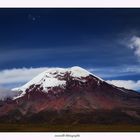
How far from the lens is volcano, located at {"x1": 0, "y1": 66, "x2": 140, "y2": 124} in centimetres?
353

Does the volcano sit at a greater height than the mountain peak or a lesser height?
lesser

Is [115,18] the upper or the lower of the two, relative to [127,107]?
upper

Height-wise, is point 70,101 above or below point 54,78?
below

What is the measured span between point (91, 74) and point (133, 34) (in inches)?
14.7

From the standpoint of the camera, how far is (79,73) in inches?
139

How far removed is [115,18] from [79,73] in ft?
1.39

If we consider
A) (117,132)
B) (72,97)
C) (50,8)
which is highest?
(50,8)

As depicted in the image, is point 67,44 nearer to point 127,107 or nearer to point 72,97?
point 72,97

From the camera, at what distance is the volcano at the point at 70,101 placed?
353 cm

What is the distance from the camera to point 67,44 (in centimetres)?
355

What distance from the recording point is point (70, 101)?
11.6 ft

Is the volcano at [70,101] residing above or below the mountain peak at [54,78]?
below

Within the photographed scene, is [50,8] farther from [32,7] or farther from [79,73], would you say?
[79,73]

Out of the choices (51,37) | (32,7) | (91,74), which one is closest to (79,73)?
(91,74)
